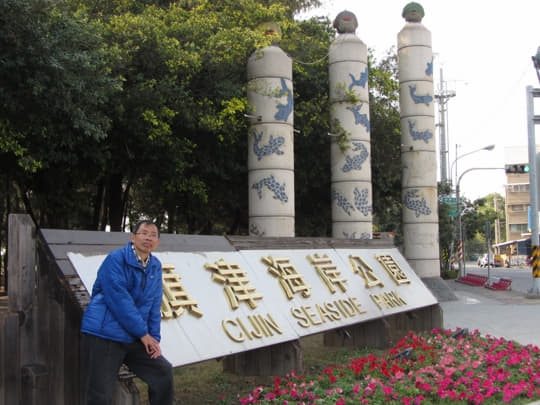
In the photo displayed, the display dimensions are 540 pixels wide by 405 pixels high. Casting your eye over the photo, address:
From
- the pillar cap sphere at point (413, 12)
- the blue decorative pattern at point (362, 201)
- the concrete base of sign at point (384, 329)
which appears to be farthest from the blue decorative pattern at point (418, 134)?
the concrete base of sign at point (384, 329)

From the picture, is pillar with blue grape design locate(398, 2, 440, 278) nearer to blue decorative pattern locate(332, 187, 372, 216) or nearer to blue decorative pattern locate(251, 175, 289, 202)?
blue decorative pattern locate(332, 187, 372, 216)

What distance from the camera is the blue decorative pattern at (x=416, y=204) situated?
19906mm

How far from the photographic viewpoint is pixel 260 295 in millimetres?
6609

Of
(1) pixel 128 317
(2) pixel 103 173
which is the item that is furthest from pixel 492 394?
(2) pixel 103 173

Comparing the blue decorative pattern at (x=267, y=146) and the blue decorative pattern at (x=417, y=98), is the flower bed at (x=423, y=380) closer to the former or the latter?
the blue decorative pattern at (x=267, y=146)

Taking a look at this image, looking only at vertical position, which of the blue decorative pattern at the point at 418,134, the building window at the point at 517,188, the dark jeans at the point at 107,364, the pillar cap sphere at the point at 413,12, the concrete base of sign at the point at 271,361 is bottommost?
the concrete base of sign at the point at 271,361

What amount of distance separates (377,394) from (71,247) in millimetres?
3167

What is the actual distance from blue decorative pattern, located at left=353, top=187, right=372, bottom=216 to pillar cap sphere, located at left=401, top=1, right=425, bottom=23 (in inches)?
249

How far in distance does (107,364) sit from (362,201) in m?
14.4

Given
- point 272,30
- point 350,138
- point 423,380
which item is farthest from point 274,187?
point 423,380

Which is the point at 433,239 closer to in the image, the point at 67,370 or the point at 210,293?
the point at 210,293

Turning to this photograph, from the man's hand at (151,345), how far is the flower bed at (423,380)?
5.81ft

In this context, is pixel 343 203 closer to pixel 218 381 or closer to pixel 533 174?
pixel 533 174

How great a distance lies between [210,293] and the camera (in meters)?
6.00
